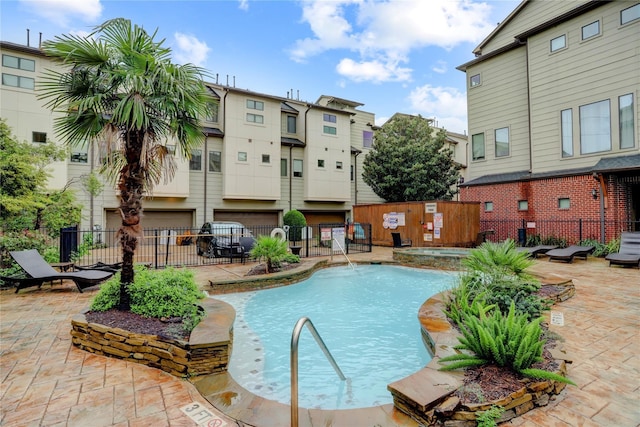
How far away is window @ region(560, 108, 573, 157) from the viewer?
13.5m

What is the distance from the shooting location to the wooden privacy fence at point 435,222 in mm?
14766


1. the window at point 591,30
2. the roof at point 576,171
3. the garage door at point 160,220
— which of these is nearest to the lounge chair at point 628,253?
the roof at point 576,171

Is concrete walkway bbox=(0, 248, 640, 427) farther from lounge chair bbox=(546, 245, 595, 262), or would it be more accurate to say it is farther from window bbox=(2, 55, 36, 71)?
window bbox=(2, 55, 36, 71)

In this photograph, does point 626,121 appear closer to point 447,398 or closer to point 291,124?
point 447,398

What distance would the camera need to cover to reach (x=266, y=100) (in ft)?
70.2

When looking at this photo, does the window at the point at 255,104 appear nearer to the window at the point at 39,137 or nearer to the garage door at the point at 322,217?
the garage door at the point at 322,217

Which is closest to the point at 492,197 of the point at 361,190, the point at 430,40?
the point at 430,40

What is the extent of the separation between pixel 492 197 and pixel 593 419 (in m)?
15.1

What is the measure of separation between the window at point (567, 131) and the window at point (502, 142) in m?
2.58

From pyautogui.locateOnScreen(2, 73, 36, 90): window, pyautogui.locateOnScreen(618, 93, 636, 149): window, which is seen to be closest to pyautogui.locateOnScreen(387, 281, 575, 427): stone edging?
pyautogui.locateOnScreen(618, 93, 636, 149): window

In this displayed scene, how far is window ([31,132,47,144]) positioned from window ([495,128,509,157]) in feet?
75.6

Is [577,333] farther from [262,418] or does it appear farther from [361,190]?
[361,190]

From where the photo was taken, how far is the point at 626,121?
1203 centimetres

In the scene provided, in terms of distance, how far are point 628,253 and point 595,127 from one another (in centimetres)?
598
